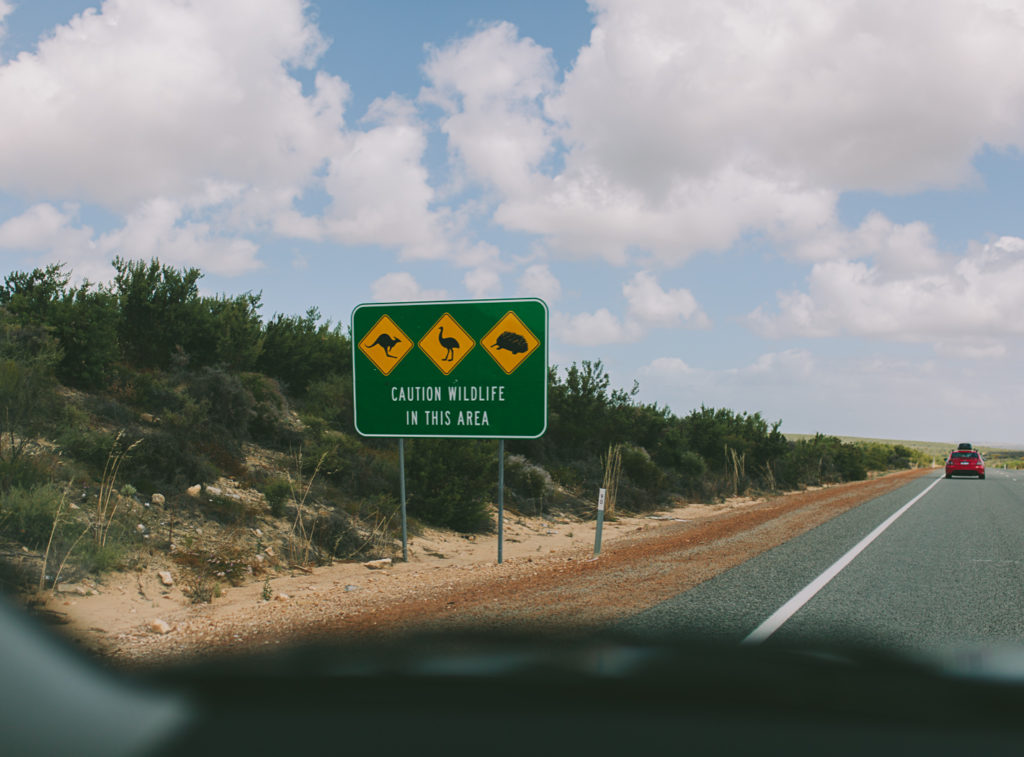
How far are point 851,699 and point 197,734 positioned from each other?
1495 mm

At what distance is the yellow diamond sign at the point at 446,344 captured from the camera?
39.4 feet

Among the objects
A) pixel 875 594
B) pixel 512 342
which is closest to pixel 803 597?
pixel 875 594

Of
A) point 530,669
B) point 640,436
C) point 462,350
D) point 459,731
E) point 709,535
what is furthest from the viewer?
point 640,436

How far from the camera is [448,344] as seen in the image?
39.8ft

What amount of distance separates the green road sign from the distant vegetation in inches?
77.0

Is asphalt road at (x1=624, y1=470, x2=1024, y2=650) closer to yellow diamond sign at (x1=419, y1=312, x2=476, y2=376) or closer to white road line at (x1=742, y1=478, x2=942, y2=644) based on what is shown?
white road line at (x1=742, y1=478, x2=942, y2=644)

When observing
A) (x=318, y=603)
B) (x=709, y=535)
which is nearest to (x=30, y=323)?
(x=318, y=603)

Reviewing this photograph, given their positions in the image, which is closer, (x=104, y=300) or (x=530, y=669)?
(x=530, y=669)

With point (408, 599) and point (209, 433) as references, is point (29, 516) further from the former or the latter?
point (209, 433)

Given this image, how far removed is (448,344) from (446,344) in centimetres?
4

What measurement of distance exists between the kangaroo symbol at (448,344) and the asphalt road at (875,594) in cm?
524

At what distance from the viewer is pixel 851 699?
1892mm

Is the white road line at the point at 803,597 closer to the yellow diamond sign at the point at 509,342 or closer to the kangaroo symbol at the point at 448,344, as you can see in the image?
the yellow diamond sign at the point at 509,342

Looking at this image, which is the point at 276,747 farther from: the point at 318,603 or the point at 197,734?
the point at 318,603
